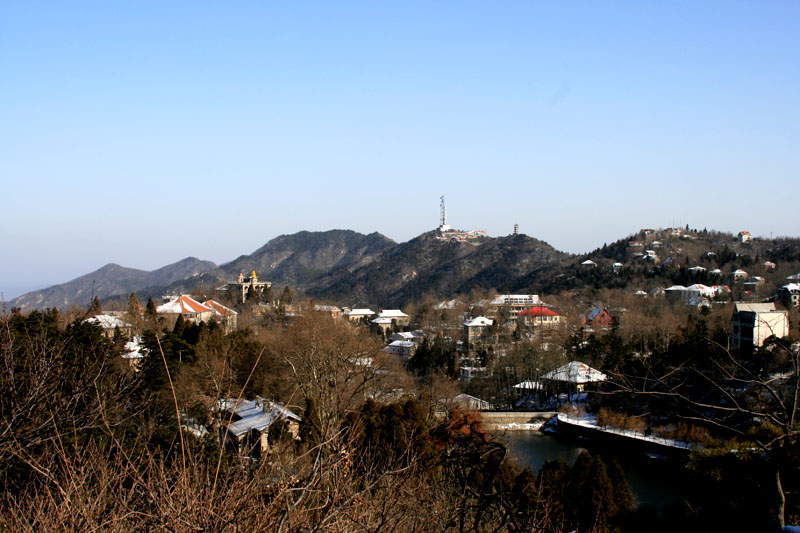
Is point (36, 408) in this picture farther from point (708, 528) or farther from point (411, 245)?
point (411, 245)

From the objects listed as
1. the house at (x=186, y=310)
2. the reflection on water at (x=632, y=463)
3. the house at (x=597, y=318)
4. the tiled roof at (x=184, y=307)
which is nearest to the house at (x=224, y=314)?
the house at (x=186, y=310)

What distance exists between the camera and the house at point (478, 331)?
1463 inches

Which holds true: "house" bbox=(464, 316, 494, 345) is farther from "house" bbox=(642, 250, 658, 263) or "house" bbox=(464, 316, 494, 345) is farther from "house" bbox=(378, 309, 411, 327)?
"house" bbox=(642, 250, 658, 263)

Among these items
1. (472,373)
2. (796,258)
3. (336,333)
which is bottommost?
(472,373)

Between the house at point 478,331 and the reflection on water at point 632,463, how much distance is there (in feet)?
52.4

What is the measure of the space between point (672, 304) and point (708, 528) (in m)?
36.6

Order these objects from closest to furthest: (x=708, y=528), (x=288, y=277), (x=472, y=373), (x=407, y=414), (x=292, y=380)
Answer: (x=708, y=528) < (x=407, y=414) < (x=292, y=380) < (x=472, y=373) < (x=288, y=277)

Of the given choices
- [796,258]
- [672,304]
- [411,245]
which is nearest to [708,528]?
[672,304]

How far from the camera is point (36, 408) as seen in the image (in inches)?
211

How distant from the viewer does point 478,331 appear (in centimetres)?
3909

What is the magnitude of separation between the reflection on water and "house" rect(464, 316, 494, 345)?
16.0 m

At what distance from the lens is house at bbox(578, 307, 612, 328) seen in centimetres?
3647

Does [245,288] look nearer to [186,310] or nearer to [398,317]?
[398,317]

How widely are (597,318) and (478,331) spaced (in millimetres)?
6922
